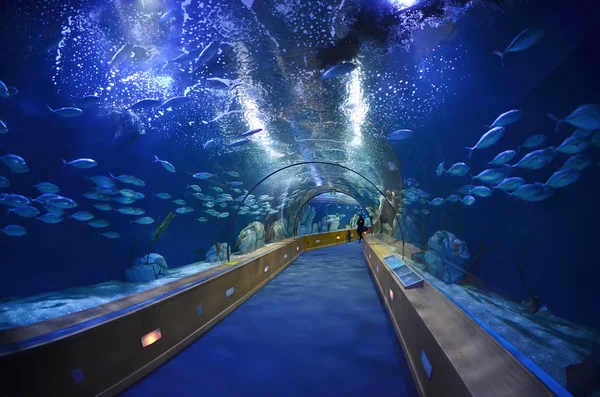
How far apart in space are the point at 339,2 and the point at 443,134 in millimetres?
3709

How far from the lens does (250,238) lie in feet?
42.6

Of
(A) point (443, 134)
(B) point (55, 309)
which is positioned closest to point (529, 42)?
(A) point (443, 134)

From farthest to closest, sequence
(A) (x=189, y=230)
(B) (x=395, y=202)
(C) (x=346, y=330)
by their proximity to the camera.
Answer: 1. (A) (x=189, y=230)
2. (B) (x=395, y=202)
3. (C) (x=346, y=330)

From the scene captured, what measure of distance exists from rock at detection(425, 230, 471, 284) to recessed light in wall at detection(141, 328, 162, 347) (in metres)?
6.00

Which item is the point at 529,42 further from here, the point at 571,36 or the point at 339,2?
the point at 339,2

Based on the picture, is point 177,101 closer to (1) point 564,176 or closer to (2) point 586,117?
(2) point 586,117

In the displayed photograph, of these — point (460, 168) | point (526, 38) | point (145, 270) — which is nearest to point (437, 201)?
point (460, 168)

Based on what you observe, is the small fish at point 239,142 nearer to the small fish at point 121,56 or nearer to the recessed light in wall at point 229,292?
the small fish at point 121,56

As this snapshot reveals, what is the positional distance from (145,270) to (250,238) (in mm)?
5173

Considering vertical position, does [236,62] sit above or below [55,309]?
above

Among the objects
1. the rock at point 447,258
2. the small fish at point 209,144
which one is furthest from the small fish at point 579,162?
the small fish at point 209,144

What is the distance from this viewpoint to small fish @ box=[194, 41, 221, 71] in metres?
3.82

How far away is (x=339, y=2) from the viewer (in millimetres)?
3051

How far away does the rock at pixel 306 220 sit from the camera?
24691mm
